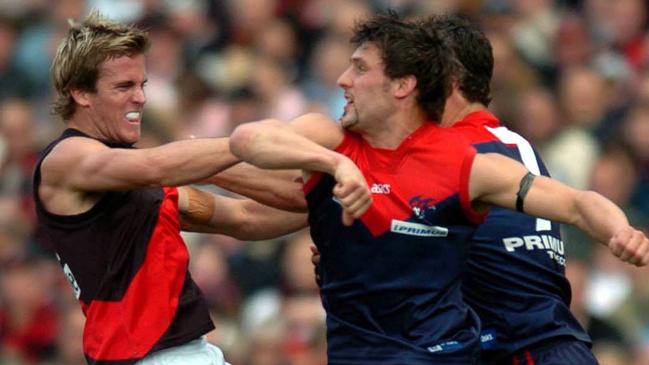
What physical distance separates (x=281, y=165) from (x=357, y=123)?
1.66ft

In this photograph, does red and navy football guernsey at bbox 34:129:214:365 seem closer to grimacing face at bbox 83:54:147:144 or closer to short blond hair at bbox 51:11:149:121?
grimacing face at bbox 83:54:147:144

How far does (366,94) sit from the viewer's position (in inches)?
288

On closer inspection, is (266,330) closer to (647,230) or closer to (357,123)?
(647,230)

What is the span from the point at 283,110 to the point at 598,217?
6423 mm

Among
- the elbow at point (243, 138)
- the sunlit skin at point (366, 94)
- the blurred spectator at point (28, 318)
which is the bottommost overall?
the blurred spectator at point (28, 318)

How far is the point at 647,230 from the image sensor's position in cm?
1118

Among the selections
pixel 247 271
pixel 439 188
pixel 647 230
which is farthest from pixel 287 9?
pixel 439 188

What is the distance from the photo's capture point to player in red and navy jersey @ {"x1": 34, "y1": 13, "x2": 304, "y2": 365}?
289 inches

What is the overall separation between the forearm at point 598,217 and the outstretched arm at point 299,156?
850mm

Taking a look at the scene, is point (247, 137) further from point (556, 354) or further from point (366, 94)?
point (556, 354)

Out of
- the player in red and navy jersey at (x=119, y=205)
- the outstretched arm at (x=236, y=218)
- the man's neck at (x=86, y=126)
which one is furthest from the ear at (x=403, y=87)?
the man's neck at (x=86, y=126)

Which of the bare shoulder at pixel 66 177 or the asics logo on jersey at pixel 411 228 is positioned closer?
the asics logo on jersey at pixel 411 228

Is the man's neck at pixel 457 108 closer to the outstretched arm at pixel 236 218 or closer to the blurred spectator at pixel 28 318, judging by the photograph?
the outstretched arm at pixel 236 218

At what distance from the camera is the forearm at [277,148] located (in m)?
6.88
